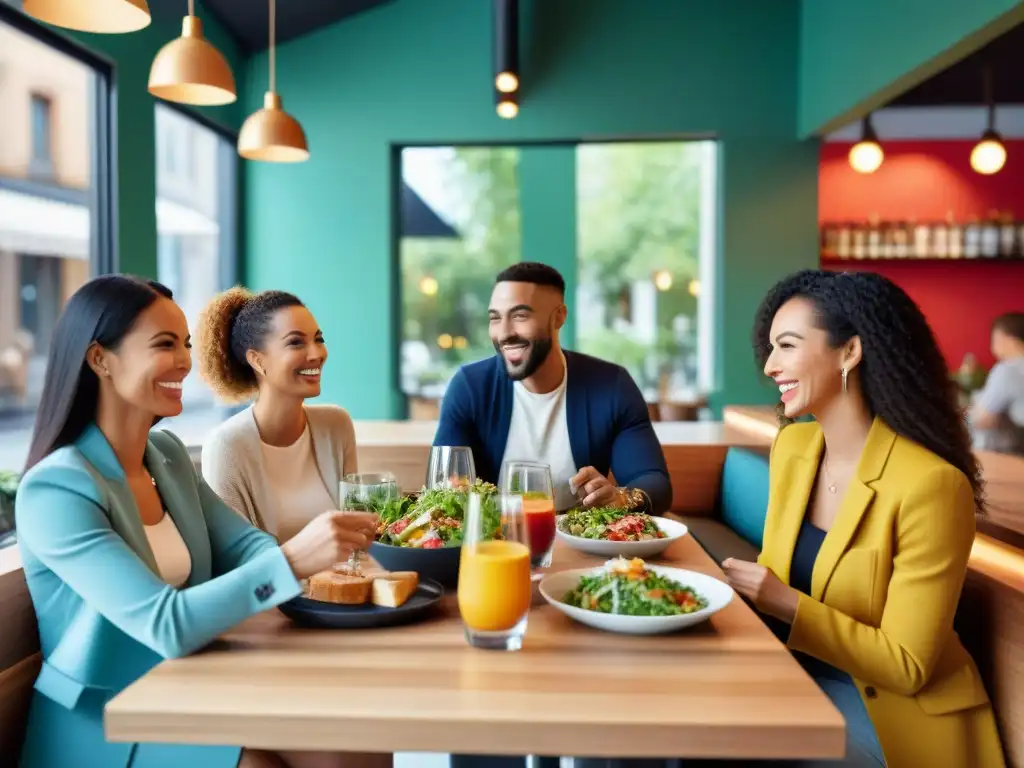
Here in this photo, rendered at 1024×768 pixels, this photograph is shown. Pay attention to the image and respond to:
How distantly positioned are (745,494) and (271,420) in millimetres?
1824

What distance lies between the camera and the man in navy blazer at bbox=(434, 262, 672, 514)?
2.60 metres

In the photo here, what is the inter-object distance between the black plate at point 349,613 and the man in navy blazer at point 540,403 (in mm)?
1165

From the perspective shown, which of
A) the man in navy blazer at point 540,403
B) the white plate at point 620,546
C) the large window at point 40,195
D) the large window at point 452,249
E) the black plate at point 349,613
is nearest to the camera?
the black plate at point 349,613

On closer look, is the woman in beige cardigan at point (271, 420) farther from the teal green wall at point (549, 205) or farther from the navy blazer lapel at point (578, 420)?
the teal green wall at point (549, 205)

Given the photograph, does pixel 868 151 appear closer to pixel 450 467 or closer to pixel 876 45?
pixel 876 45

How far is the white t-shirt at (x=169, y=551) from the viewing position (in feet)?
5.16

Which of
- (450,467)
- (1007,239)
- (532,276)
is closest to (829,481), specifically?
(450,467)

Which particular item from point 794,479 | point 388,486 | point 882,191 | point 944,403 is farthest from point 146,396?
point 882,191

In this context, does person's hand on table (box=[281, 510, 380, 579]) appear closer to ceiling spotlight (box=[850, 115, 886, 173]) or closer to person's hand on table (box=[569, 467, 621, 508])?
person's hand on table (box=[569, 467, 621, 508])

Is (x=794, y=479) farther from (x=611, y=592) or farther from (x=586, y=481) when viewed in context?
(x=611, y=592)

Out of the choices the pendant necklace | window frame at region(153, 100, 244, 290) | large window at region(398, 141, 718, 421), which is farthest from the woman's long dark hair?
large window at region(398, 141, 718, 421)

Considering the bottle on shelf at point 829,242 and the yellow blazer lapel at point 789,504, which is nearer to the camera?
the yellow blazer lapel at point 789,504

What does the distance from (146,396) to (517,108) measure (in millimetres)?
4812

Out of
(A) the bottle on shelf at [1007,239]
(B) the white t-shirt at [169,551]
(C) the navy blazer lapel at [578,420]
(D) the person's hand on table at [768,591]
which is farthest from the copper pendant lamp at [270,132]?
(A) the bottle on shelf at [1007,239]
